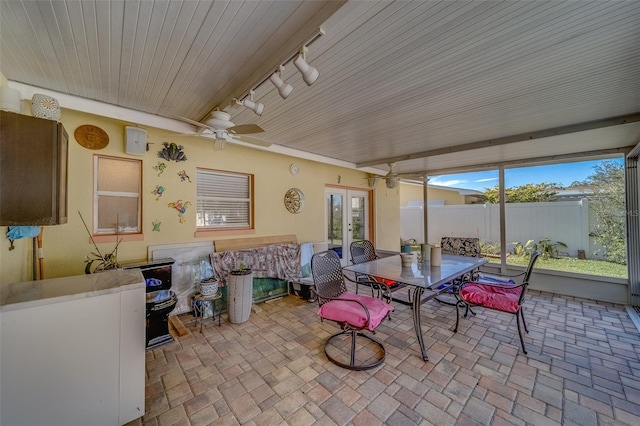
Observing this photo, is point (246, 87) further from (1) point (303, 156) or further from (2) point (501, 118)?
(2) point (501, 118)

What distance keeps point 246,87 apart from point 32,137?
1.55 m

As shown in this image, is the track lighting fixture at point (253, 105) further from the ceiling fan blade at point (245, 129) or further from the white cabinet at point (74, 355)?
the white cabinet at point (74, 355)

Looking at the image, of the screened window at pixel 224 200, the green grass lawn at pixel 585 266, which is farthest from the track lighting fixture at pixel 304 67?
the green grass lawn at pixel 585 266

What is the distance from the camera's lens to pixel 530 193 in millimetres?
5066

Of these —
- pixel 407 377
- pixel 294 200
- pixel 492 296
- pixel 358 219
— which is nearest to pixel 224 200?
pixel 294 200

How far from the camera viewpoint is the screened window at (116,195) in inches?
119


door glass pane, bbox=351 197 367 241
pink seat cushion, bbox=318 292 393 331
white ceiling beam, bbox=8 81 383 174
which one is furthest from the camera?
door glass pane, bbox=351 197 367 241

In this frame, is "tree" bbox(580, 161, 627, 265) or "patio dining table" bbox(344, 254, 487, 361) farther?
"tree" bbox(580, 161, 627, 265)

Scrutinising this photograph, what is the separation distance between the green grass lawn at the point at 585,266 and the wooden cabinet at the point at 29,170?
6.97 m

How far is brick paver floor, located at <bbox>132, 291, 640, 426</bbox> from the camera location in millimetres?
1791

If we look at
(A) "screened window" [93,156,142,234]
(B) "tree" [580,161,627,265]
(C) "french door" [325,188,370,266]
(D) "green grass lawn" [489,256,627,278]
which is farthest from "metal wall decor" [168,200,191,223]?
(B) "tree" [580,161,627,265]

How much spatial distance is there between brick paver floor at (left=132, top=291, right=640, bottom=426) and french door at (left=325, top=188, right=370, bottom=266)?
9.95 ft

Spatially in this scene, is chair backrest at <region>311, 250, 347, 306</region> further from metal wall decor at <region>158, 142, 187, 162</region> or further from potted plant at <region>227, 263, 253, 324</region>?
metal wall decor at <region>158, 142, 187, 162</region>

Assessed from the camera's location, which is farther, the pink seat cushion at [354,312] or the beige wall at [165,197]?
the beige wall at [165,197]
